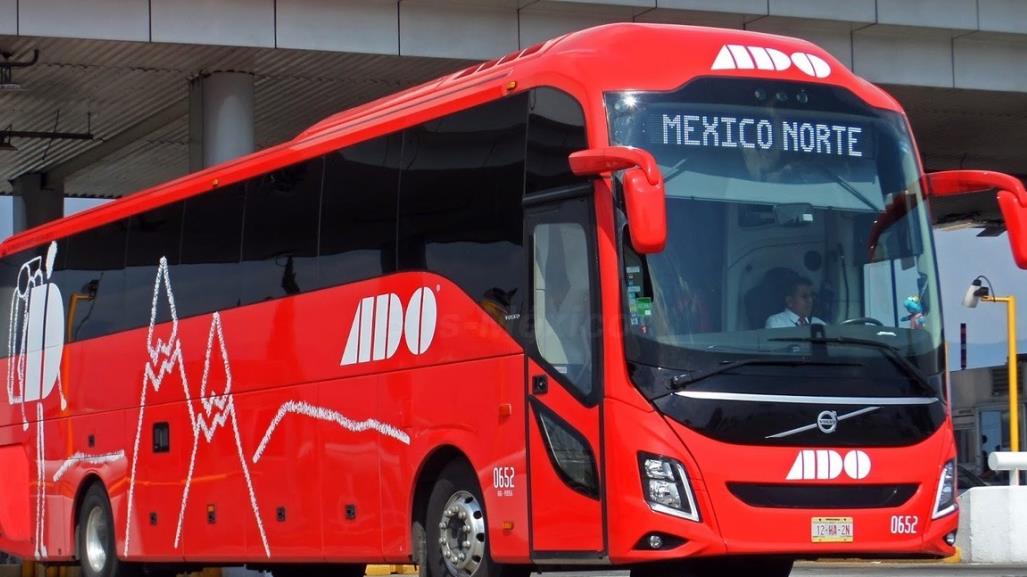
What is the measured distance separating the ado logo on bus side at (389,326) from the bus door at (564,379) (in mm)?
1422

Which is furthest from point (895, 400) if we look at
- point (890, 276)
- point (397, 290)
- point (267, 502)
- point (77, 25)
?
point (77, 25)

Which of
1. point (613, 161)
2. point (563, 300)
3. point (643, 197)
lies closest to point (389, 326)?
point (563, 300)

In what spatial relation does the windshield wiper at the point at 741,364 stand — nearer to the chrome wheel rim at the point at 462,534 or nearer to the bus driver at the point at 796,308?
the bus driver at the point at 796,308

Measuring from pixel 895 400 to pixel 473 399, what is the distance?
273 centimetres

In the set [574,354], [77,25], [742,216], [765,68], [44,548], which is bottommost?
[44,548]

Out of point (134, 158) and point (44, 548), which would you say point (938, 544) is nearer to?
point (44, 548)

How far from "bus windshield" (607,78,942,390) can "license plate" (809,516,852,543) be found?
93cm

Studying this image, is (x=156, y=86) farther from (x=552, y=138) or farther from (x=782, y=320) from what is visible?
(x=782, y=320)

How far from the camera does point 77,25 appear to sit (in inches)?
845

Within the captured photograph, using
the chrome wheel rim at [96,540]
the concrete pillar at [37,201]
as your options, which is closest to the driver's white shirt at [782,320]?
the chrome wheel rim at [96,540]

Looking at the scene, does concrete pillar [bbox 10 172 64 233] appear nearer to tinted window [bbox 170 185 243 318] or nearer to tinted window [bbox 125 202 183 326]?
tinted window [bbox 125 202 183 326]

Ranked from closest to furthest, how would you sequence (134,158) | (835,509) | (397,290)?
1. (835,509)
2. (397,290)
3. (134,158)

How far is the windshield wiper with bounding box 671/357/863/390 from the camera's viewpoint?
35.4ft

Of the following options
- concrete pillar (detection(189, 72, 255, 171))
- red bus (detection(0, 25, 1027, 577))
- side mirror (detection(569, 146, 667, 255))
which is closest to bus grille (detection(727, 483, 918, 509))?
red bus (detection(0, 25, 1027, 577))
